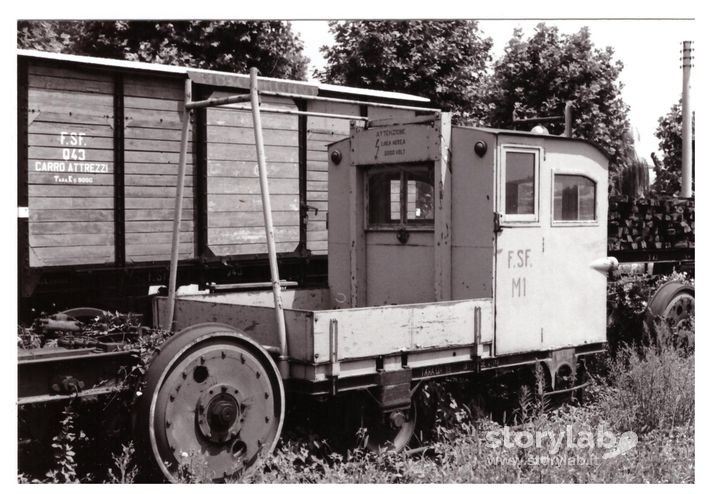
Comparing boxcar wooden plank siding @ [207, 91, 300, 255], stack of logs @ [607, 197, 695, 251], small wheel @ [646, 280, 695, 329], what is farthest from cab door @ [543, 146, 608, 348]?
boxcar wooden plank siding @ [207, 91, 300, 255]

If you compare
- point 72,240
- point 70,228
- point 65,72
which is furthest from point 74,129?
point 72,240

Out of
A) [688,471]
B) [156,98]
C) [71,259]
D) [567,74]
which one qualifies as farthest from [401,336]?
[567,74]

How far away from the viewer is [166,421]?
16.9 feet

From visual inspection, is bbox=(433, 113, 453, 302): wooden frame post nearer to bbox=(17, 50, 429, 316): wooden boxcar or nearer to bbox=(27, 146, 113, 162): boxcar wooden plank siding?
bbox=(17, 50, 429, 316): wooden boxcar

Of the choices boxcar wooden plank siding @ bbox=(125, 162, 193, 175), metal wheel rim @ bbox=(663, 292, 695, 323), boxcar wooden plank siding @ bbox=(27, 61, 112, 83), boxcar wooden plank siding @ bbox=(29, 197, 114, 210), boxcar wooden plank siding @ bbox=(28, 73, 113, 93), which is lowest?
metal wheel rim @ bbox=(663, 292, 695, 323)

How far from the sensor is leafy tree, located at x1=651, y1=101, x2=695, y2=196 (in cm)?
1204

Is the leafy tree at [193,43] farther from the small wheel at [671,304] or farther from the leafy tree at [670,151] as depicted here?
the small wheel at [671,304]

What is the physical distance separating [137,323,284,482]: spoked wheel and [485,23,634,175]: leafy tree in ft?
39.9

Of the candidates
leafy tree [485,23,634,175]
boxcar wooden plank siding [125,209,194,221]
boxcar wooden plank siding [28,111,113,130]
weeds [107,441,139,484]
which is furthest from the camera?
leafy tree [485,23,634,175]

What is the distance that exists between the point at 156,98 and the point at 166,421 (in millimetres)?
5601

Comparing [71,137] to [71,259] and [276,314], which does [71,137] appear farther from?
[276,314]

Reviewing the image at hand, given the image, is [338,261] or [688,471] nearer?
[688,471]

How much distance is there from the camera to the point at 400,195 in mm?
7551

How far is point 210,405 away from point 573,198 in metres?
3.96
